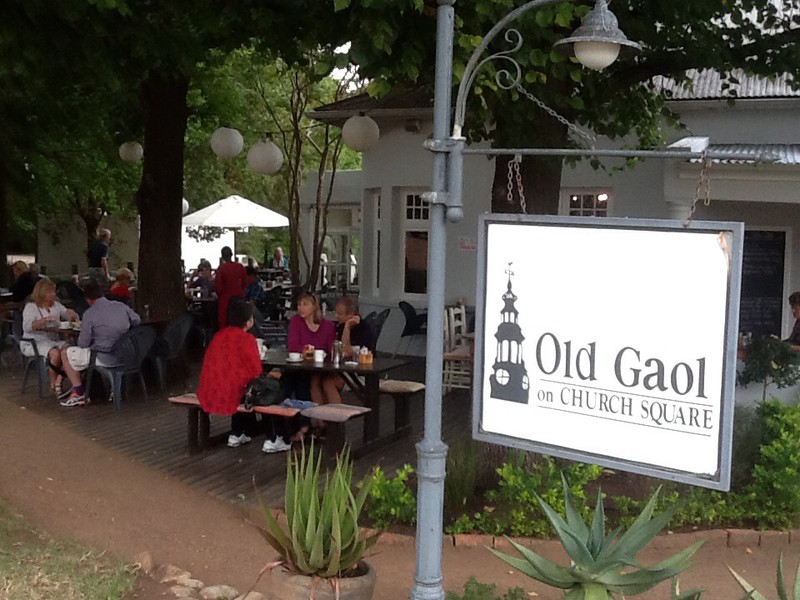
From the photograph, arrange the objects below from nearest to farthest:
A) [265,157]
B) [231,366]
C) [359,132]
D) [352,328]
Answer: [231,366]
[352,328]
[359,132]
[265,157]

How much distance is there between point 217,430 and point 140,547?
3449mm

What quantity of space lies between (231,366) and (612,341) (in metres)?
5.00

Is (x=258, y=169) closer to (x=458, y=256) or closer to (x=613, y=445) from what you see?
(x=458, y=256)

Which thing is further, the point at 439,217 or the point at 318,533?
the point at 318,533

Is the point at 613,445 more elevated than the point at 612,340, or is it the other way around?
the point at 612,340

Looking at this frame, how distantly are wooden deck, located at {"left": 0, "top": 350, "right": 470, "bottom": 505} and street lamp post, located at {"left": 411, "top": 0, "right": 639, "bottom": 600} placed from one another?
2.80 metres

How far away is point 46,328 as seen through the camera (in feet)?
35.9

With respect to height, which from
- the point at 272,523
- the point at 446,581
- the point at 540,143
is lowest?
the point at 446,581

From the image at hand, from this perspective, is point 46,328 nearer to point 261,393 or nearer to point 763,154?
point 261,393

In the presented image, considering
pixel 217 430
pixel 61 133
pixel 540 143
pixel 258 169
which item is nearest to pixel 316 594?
pixel 540 143

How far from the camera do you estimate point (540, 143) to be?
7.66m

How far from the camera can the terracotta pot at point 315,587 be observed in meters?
4.52

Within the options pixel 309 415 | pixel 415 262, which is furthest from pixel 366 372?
pixel 415 262

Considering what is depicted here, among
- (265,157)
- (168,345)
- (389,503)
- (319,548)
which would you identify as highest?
(265,157)
